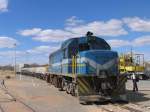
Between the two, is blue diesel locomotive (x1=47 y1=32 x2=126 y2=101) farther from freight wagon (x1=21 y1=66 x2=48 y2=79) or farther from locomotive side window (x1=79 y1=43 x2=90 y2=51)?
freight wagon (x1=21 y1=66 x2=48 y2=79)

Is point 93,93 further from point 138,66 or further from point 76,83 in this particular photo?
point 138,66

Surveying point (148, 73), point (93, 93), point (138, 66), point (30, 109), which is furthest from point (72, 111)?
point (148, 73)

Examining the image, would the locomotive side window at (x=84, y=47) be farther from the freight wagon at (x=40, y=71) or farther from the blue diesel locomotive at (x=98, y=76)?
the freight wagon at (x=40, y=71)

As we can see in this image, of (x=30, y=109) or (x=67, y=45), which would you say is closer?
(x=30, y=109)

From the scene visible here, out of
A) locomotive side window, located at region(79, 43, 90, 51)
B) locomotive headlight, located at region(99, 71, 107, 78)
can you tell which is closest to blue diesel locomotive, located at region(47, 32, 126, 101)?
locomotive headlight, located at region(99, 71, 107, 78)

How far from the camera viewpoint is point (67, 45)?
2308cm

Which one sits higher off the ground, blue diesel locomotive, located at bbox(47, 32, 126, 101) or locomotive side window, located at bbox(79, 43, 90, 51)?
locomotive side window, located at bbox(79, 43, 90, 51)

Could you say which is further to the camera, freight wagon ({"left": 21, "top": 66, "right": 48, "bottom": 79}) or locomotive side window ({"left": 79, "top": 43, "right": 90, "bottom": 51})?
freight wagon ({"left": 21, "top": 66, "right": 48, "bottom": 79})

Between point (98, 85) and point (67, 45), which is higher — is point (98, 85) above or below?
below

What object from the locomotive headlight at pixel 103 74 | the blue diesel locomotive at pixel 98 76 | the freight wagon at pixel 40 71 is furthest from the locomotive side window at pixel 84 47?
the freight wagon at pixel 40 71

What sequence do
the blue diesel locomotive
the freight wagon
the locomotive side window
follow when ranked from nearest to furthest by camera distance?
1. the blue diesel locomotive
2. the locomotive side window
3. the freight wagon

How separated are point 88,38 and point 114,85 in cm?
338

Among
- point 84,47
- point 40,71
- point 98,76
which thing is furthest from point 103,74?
point 40,71

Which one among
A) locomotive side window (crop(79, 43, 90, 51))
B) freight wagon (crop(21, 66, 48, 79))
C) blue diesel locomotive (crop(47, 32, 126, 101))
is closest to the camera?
blue diesel locomotive (crop(47, 32, 126, 101))
